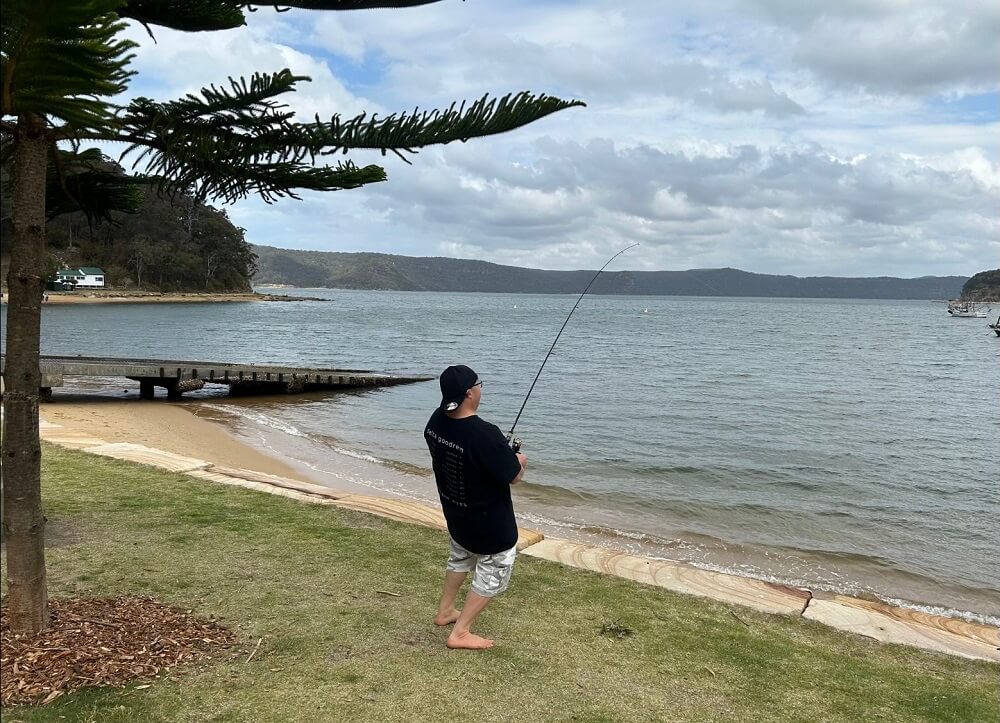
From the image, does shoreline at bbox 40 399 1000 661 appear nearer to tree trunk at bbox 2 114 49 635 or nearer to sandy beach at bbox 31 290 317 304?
tree trunk at bbox 2 114 49 635

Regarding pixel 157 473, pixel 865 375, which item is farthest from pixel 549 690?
pixel 865 375

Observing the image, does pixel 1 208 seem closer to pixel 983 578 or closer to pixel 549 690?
pixel 549 690


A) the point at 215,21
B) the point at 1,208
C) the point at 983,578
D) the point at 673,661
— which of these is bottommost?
the point at 983,578

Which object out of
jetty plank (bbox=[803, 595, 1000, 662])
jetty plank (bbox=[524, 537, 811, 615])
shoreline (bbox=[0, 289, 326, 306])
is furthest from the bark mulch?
shoreline (bbox=[0, 289, 326, 306])

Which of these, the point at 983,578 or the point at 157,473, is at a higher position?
the point at 157,473

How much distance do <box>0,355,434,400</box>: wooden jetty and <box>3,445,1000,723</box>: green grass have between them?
47.7ft

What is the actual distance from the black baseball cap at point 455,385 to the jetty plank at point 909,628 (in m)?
3.23

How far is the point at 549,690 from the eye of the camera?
3.82 metres

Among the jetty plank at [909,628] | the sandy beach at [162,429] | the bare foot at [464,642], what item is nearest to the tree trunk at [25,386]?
the bare foot at [464,642]

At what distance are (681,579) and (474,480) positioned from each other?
9.33 ft

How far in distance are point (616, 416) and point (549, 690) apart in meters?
17.0

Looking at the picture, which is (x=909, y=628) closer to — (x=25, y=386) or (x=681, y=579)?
(x=681, y=579)

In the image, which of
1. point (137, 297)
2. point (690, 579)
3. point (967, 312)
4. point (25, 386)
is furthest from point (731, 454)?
point (967, 312)

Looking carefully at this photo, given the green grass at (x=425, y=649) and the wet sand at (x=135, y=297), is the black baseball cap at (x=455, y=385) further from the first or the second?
the wet sand at (x=135, y=297)
